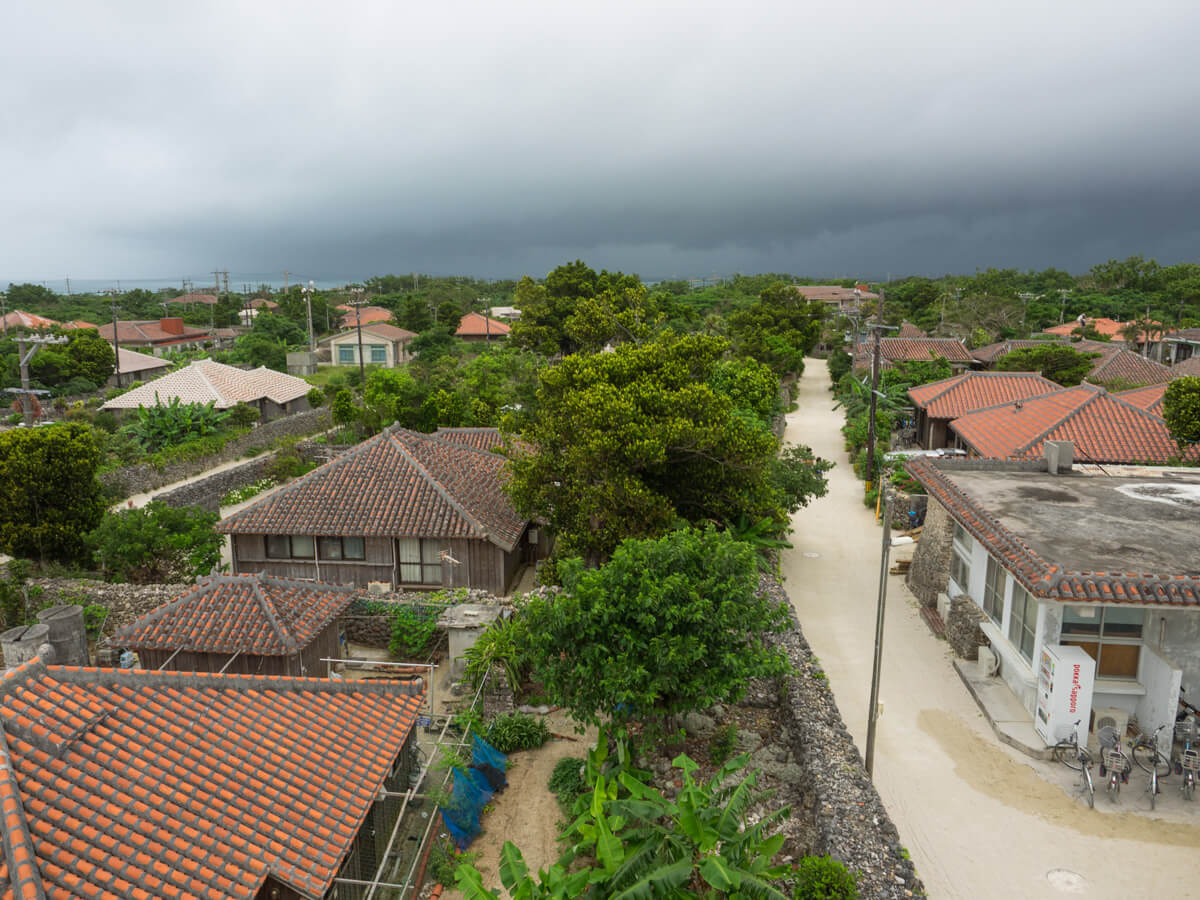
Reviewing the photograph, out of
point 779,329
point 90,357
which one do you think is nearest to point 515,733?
Answer: point 90,357

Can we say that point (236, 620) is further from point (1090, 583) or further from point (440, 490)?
point (1090, 583)

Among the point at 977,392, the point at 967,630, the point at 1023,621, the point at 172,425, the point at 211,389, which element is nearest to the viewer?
the point at 1023,621

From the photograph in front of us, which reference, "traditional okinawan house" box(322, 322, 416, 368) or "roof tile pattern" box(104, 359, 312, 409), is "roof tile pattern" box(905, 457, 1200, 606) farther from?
"traditional okinawan house" box(322, 322, 416, 368)

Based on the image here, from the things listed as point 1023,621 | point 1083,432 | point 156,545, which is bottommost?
point 156,545

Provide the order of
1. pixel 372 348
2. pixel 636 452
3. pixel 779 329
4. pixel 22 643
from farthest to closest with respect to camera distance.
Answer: pixel 372 348 < pixel 779 329 < pixel 636 452 < pixel 22 643

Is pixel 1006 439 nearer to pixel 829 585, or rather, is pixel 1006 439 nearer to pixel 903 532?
pixel 903 532

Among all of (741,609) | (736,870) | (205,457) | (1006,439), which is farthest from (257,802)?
(205,457)

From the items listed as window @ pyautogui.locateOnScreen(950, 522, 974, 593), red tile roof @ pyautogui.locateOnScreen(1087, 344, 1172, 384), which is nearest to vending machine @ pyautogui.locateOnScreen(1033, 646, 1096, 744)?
window @ pyautogui.locateOnScreen(950, 522, 974, 593)
